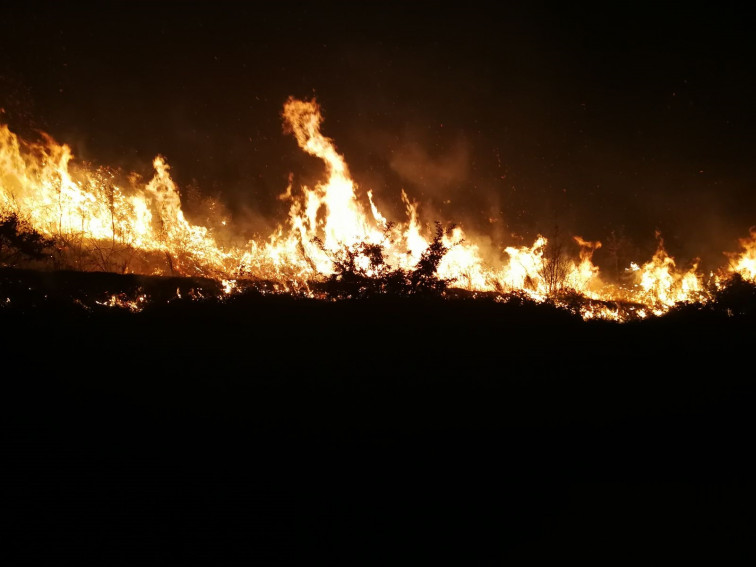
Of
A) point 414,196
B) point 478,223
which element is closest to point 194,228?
point 414,196

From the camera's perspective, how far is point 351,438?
4180 mm

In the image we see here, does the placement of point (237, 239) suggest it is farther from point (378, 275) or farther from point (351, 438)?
point (351, 438)

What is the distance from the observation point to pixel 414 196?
16.4 metres

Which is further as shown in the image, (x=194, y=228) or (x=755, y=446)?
(x=194, y=228)

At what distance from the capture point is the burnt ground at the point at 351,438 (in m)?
3.17

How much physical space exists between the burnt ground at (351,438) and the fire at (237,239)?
17.2 feet

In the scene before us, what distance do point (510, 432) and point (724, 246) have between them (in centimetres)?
1845

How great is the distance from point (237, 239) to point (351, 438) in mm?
12863

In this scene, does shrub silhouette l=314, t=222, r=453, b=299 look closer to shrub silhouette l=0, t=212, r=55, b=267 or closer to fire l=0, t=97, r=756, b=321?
fire l=0, t=97, r=756, b=321

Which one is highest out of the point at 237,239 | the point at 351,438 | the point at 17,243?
the point at 237,239

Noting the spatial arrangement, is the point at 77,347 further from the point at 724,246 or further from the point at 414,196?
the point at 724,246

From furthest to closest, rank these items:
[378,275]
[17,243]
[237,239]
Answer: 1. [237,239]
2. [17,243]
3. [378,275]

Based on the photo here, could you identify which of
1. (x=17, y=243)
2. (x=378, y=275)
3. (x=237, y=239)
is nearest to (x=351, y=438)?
(x=378, y=275)

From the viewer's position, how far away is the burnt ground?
3170 millimetres
